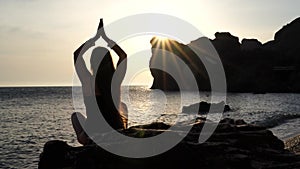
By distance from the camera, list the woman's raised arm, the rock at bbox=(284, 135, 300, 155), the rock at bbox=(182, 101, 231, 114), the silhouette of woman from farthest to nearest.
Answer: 1. the rock at bbox=(182, 101, 231, 114)
2. the rock at bbox=(284, 135, 300, 155)
3. the silhouette of woman
4. the woman's raised arm

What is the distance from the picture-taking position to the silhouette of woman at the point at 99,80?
8.83 m

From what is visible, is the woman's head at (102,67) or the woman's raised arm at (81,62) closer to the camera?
the woman's raised arm at (81,62)

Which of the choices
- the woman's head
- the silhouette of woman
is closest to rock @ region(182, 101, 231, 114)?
the silhouette of woman

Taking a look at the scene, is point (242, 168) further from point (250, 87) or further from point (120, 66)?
point (250, 87)

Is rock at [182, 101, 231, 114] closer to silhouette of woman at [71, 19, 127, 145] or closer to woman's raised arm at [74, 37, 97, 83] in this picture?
silhouette of woman at [71, 19, 127, 145]

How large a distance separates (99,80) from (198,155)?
312cm

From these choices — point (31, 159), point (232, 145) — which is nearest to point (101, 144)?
point (232, 145)

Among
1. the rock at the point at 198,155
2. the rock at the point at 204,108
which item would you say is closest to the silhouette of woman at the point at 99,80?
the rock at the point at 198,155

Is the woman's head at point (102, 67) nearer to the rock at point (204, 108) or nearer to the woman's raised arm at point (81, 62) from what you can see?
the woman's raised arm at point (81, 62)

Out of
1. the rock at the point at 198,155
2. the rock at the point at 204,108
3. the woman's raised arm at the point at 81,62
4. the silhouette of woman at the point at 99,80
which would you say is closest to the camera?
the rock at the point at 198,155

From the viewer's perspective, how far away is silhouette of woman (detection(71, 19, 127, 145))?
8830mm

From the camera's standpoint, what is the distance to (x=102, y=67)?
9.00 metres

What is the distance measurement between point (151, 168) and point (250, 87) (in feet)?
613

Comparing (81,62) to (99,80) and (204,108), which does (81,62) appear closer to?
(99,80)
